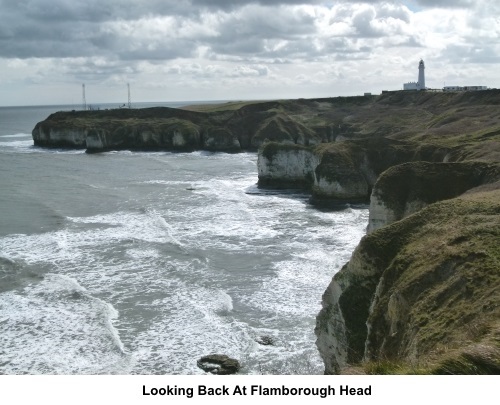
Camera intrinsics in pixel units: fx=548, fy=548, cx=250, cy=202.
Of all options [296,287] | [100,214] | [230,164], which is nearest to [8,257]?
→ [100,214]

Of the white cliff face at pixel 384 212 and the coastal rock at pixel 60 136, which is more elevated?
the coastal rock at pixel 60 136

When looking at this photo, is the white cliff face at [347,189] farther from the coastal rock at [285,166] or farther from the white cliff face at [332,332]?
the white cliff face at [332,332]

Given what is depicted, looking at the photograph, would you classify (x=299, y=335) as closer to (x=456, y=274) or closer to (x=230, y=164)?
(x=456, y=274)

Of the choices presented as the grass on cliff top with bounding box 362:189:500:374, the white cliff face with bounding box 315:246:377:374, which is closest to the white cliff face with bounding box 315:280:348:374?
the white cliff face with bounding box 315:246:377:374

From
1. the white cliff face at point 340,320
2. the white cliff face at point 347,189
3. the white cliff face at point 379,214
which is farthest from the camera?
the white cliff face at point 347,189

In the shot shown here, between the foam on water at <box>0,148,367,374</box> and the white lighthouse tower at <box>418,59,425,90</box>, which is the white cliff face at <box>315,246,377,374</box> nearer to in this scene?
the foam on water at <box>0,148,367,374</box>

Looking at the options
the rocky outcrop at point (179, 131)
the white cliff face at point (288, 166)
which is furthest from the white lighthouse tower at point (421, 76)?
the white cliff face at point (288, 166)
